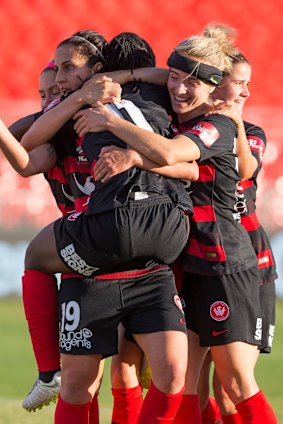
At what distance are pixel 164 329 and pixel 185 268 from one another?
0.44 m

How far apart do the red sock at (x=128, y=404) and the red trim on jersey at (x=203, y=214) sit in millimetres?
784

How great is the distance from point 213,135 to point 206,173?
267mm

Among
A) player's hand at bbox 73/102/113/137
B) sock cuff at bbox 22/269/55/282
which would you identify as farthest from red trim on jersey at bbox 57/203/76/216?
player's hand at bbox 73/102/113/137

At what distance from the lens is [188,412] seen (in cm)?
394

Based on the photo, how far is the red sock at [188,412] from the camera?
3939mm

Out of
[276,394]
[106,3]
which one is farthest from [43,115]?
[106,3]

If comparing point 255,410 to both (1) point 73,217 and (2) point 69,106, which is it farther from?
(2) point 69,106

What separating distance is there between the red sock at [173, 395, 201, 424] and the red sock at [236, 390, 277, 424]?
0.18 meters

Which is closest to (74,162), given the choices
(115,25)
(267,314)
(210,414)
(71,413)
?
(71,413)

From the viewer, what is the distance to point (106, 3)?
1115 centimetres

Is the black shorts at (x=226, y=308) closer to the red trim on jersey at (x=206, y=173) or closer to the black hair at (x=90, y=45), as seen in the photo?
the red trim on jersey at (x=206, y=173)

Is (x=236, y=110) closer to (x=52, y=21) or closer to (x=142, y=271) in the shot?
(x=142, y=271)

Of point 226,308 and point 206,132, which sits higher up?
point 206,132

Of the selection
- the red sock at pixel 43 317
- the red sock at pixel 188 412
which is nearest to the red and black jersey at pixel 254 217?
the red sock at pixel 188 412
